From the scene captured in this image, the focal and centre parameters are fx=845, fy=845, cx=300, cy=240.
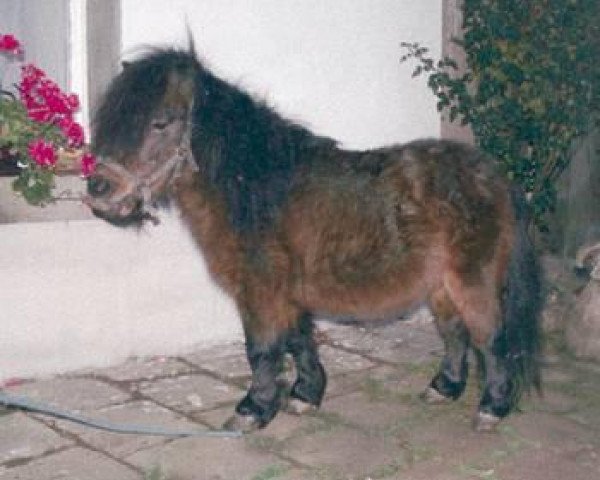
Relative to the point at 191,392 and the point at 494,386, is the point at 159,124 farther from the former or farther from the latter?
the point at 494,386

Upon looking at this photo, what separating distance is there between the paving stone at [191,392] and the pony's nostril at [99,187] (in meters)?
1.38

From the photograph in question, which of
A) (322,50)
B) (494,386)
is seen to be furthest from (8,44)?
(494,386)

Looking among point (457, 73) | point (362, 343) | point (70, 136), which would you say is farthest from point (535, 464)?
point (457, 73)

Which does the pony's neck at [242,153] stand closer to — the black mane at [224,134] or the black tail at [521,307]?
the black mane at [224,134]

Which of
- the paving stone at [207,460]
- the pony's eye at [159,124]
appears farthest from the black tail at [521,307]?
the pony's eye at [159,124]

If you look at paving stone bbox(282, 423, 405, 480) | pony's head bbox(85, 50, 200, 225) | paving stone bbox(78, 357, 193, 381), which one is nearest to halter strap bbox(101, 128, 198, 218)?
pony's head bbox(85, 50, 200, 225)

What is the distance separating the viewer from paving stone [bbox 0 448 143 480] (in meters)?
3.81

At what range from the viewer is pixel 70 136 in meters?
5.11

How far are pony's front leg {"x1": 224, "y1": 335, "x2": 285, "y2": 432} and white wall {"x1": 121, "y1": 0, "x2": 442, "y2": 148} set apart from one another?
6.96 feet

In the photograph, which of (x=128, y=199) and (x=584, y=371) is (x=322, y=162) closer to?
(x=128, y=199)

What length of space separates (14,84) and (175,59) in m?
2.02

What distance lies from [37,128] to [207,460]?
7.75 feet

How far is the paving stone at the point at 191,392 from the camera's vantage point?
4.76m

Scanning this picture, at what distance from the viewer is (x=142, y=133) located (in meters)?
4.00
